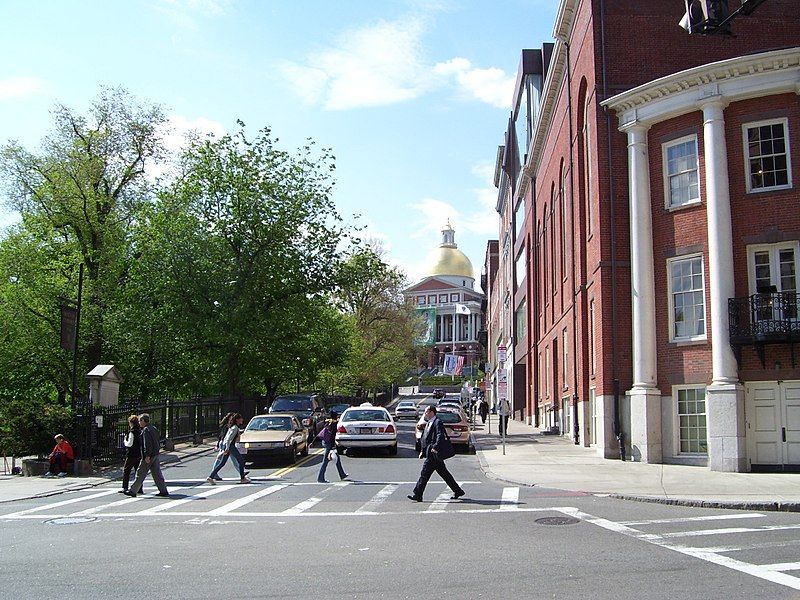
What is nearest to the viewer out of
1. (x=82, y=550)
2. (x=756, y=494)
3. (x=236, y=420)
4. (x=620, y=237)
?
(x=82, y=550)

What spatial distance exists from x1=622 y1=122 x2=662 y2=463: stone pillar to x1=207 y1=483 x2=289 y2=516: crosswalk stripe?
9621 mm

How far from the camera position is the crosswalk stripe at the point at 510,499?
1371cm

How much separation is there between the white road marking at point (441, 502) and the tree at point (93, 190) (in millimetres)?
23598

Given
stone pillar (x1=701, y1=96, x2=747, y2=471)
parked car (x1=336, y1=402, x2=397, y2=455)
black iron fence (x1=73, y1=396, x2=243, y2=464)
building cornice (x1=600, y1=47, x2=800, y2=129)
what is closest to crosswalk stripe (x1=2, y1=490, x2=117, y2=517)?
black iron fence (x1=73, y1=396, x2=243, y2=464)

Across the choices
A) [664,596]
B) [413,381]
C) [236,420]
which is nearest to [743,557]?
[664,596]

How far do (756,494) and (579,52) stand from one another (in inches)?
664

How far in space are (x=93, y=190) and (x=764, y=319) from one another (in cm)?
2945

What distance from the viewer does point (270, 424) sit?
926 inches

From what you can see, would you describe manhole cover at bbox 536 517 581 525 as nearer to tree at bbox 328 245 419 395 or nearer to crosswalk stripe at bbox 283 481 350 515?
crosswalk stripe at bbox 283 481 350 515

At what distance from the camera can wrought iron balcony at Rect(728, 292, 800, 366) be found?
1936 cm

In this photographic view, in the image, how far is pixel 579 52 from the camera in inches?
1065

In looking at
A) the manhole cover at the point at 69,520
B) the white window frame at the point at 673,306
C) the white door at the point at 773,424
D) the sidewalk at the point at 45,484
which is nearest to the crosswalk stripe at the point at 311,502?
the manhole cover at the point at 69,520

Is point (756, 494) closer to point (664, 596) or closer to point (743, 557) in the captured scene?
point (743, 557)

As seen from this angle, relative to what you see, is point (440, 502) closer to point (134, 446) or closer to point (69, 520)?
point (69, 520)
